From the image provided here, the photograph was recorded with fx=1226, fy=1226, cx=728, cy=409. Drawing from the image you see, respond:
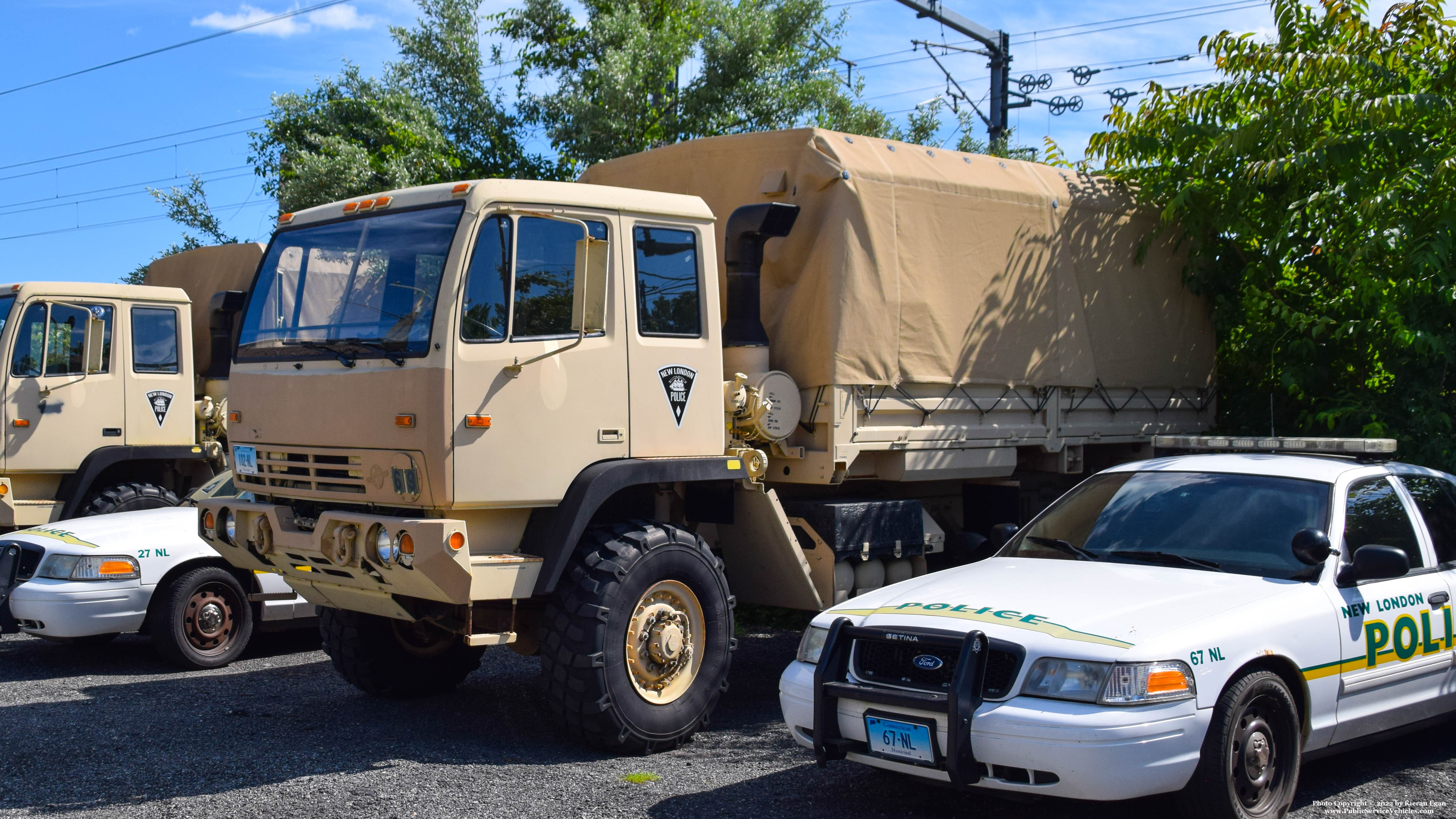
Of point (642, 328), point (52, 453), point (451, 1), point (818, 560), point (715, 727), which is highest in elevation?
point (451, 1)

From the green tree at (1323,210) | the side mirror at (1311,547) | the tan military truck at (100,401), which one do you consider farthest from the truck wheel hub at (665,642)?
the tan military truck at (100,401)

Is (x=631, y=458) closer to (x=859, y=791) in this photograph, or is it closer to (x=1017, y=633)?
(x=859, y=791)

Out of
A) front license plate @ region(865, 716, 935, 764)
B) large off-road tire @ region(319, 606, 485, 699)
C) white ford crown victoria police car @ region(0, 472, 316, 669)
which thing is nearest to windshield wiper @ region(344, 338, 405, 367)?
large off-road tire @ region(319, 606, 485, 699)

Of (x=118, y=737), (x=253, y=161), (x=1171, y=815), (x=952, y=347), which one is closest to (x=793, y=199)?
(x=952, y=347)

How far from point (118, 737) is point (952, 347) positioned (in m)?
5.58

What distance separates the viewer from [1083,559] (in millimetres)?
5867

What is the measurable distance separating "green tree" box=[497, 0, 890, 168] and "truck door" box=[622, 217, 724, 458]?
337 inches

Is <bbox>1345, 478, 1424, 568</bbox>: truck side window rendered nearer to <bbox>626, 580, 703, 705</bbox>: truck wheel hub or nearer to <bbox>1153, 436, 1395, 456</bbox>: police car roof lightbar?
<bbox>1153, 436, 1395, 456</bbox>: police car roof lightbar

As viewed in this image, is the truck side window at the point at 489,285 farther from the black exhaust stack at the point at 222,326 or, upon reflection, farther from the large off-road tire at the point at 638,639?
the black exhaust stack at the point at 222,326

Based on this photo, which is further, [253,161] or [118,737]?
[253,161]

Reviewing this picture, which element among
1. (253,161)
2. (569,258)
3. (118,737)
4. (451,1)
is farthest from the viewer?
(253,161)

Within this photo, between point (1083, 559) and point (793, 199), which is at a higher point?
point (793, 199)

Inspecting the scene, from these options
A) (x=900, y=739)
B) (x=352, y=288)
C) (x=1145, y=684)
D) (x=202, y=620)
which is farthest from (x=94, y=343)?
(x=1145, y=684)

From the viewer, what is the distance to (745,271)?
7.51 metres
